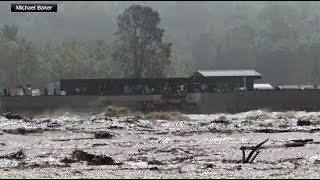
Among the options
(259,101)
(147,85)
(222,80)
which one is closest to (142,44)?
(147,85)

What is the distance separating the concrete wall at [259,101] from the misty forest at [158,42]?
1225 cm

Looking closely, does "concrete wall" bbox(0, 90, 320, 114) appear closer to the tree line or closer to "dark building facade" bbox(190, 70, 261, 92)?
"dark building facade" bbox(190, 70, 261, 92)

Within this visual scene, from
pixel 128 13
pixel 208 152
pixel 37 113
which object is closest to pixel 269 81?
pixel 128 13

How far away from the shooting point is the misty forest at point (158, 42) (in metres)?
101

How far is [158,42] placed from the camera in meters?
101

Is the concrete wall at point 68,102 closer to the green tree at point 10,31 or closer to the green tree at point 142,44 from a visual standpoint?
the green tree at point 142,44

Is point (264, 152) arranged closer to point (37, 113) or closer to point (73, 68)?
point (37, 113)

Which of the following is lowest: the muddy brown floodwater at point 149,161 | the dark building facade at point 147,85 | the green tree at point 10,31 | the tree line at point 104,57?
the muddy brown floodwater at point 149,161

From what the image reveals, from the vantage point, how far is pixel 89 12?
426ft

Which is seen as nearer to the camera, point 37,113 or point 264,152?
point 264,152

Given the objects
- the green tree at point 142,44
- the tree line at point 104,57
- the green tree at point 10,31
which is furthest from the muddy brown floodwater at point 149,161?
the green tree at point 10,31

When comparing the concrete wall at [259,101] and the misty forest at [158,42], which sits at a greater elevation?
the misty forest at [158,42]

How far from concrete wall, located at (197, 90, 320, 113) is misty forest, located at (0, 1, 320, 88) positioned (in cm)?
1225

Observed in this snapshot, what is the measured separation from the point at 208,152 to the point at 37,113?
5330 centimetres
